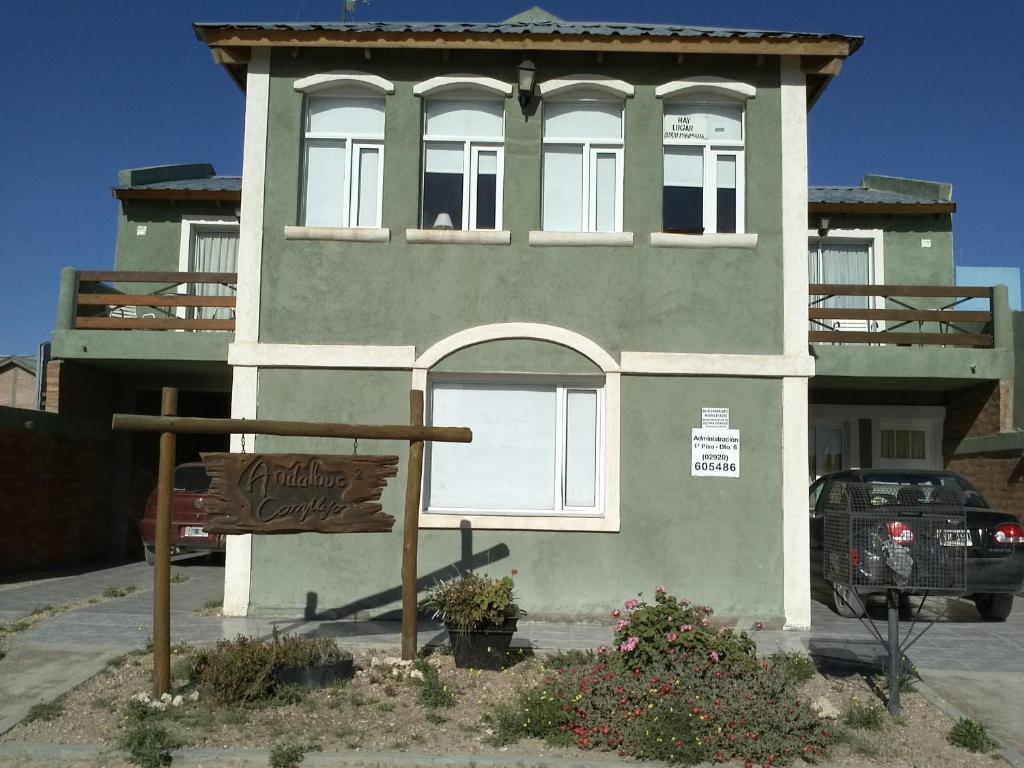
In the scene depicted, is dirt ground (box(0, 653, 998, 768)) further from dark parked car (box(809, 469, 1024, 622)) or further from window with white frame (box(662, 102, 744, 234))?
window with white frame (box(662, 102, 744, 234))

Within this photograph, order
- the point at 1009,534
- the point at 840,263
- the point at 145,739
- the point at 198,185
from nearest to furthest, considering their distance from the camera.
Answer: the point at 145,739, the point at 1009,534, the point at 840,263, the point at 198,185

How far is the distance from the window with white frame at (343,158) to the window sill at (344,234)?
272 millimetres

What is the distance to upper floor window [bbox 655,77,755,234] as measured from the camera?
10586 millimetres

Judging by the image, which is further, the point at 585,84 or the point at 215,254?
the point at 215,254

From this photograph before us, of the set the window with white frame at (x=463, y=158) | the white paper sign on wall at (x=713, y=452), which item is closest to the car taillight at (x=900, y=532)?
the white paper sign on wall at (x=713, y=452)

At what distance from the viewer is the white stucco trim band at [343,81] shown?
10492 millimetres

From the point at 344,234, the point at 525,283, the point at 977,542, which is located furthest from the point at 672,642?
the point at 344,234

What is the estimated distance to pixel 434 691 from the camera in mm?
6996

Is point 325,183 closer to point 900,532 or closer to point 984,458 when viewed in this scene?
point 900,532

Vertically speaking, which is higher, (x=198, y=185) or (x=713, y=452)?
(x=198, y=185)

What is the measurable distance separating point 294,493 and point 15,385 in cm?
2262

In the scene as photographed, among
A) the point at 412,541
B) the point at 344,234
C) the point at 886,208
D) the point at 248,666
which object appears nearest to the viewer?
the point at 248,666

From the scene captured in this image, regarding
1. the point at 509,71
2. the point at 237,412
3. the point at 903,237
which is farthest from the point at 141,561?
the point at 903,237

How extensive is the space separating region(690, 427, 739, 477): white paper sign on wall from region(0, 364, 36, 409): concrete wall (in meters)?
21.8
